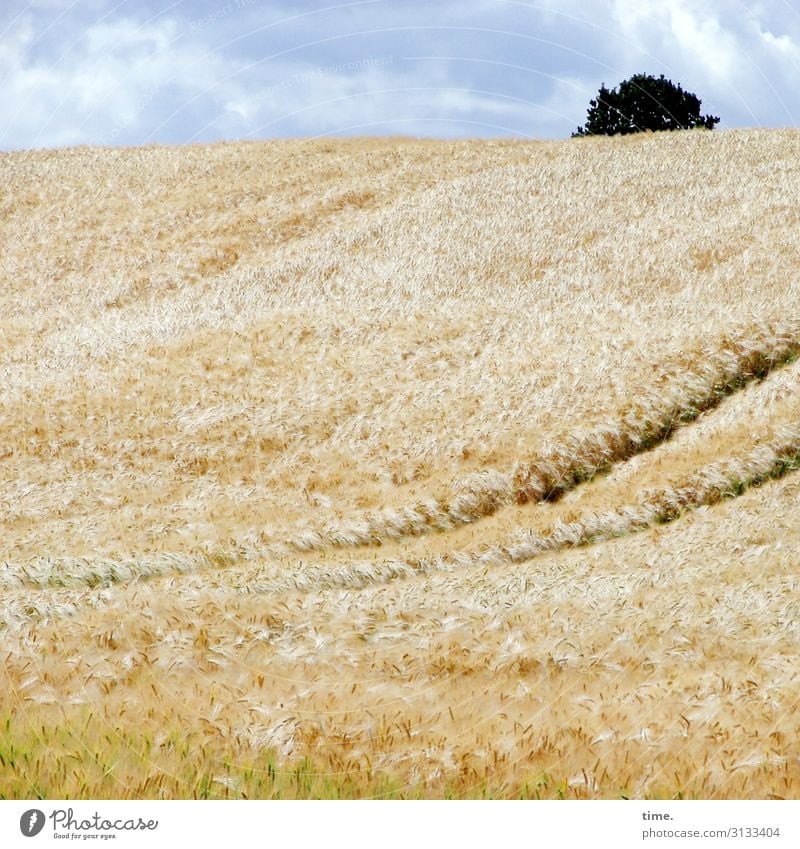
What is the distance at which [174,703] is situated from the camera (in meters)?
6.74

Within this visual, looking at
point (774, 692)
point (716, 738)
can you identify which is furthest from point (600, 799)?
point (774, 692)

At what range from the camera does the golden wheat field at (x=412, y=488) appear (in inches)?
249

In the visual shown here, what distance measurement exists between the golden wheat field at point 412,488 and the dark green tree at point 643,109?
19.0 meters

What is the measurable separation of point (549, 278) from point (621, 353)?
30.9 ft
